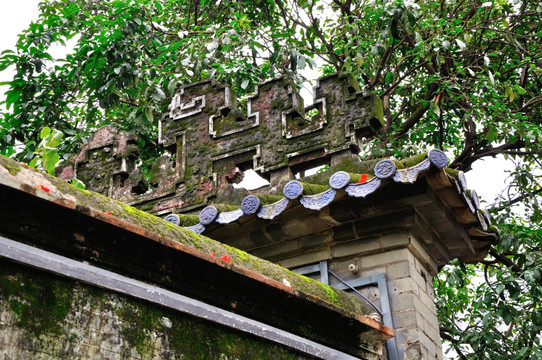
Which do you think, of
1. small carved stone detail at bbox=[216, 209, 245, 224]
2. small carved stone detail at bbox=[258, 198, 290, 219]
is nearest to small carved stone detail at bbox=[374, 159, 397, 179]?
small carved stone detail at bbox=[258, 198, 290, 219]

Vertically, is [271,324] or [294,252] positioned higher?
[294,252]

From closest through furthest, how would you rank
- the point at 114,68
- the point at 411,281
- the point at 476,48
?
the point at 411,281
the point at 114,68
the point at 476,48

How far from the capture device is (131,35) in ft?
35.8

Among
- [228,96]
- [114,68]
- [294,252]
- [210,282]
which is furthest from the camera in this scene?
[114,68]

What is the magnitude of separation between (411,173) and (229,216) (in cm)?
179

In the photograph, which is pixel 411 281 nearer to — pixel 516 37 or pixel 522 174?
pixel 522 174

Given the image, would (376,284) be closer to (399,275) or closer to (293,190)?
(399,275)

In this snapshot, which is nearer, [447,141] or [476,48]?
[476,48]

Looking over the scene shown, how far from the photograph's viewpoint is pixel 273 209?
6.16m

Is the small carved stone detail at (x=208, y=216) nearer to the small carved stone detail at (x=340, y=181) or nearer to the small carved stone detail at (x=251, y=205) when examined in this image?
the small carved stone detail at (x=251, y=205)

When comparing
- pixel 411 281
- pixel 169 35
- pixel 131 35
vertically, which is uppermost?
pixel 169 35

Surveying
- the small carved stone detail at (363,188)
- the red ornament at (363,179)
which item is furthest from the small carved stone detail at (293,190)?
the red ornament at (363,179)

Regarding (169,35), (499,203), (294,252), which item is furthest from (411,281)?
(169,35)

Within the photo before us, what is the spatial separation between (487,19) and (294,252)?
6949 millimetres
